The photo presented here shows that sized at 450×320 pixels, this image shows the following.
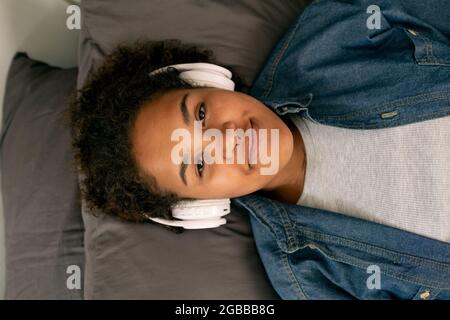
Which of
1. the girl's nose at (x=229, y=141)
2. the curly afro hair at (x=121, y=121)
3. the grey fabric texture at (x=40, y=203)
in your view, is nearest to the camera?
the girl's nose at (x=229, y=141)

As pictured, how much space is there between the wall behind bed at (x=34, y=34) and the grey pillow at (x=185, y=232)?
0.17 metres

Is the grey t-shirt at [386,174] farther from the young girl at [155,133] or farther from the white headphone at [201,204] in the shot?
the white headphone at [201,204]

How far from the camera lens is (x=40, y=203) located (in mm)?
1088

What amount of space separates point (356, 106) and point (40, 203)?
0.76 metres

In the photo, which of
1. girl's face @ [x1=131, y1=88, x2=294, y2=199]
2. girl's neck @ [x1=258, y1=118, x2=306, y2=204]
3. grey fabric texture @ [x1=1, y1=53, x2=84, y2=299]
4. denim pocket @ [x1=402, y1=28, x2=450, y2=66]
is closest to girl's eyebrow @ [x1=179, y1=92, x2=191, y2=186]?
girl's face @ [x1=131, y1=88, x2=294, y2=199]

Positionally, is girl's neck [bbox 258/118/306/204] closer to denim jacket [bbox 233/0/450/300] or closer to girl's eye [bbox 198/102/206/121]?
denim jacket [bbox 233/0/450/300]

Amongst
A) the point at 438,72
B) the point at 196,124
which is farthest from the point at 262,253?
the point at 438,72

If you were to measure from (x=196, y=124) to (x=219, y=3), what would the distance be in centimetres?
40

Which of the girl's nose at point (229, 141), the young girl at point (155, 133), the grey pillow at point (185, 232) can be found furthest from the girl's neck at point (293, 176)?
the girl's nose at point (229, 141)

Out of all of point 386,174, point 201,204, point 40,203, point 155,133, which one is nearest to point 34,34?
point 40,203

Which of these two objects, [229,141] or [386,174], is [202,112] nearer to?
[229,141]

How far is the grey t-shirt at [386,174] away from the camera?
0.88 m

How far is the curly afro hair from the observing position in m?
0.94
